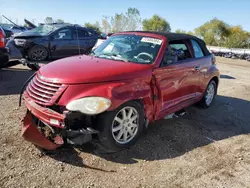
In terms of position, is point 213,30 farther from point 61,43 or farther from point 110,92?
point 110,92

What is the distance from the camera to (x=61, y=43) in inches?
396

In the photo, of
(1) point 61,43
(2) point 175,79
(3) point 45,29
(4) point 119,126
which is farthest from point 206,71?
(3) point 45,29

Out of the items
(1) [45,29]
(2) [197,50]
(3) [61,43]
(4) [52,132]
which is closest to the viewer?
(4) [52,132]

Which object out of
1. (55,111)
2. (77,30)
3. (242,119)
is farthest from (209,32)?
(55,111)

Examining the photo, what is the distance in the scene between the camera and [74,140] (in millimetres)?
3189

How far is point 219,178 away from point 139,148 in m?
1.15

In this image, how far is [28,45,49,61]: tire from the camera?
955 cm

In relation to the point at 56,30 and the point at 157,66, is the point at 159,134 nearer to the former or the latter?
the point at 157,66

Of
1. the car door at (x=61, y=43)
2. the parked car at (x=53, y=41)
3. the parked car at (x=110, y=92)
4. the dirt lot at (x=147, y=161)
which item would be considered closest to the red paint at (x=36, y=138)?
the parked car at (x=110, y=92)

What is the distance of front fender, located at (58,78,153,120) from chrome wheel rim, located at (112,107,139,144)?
199 mm

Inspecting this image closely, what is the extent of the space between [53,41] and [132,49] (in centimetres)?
638

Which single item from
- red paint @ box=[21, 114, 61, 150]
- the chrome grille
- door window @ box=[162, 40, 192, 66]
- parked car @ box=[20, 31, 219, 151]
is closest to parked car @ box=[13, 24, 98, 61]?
door window @ box=[162, 40, 192, 66]

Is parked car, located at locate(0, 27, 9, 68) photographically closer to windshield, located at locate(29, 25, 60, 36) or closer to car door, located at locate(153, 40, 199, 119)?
windshield, located at locate(29, 25, 60, 36)

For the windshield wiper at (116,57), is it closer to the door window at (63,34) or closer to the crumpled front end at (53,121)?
the crumpled front end at (53,121)
